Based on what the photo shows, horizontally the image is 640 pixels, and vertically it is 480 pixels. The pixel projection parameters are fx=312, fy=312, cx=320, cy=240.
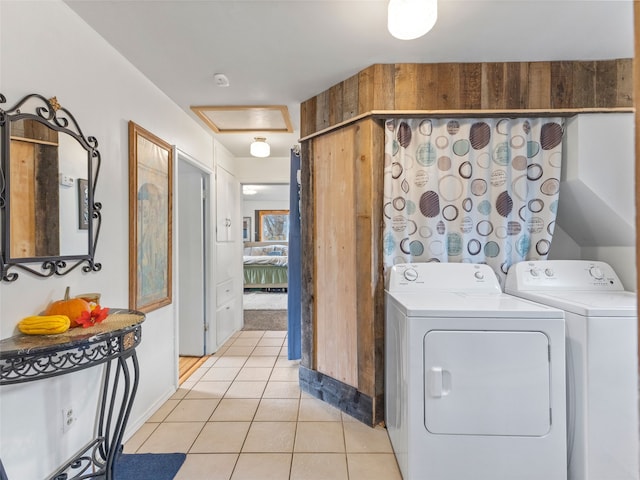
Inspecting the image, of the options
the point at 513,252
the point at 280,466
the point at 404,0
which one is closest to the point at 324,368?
the point at 280,466

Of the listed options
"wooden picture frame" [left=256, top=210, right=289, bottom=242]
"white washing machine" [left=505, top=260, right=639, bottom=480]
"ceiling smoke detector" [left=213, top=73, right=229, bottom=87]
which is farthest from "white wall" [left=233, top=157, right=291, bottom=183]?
"wooden picture frame" [left=256, top=210, right=289, bottom=242]

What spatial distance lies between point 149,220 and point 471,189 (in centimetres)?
215

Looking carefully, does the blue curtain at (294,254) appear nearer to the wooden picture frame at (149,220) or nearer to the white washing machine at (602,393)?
the wooden picture frame at (149,220)

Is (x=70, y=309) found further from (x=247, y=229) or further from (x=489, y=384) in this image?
(x=247, y=229)

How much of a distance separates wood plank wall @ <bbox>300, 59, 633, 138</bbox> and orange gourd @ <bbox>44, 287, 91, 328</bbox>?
1.85 m

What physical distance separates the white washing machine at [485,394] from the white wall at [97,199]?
1.57 meters

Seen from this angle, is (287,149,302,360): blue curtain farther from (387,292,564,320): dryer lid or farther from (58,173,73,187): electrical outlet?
(58,173,73,187): electrical outlet

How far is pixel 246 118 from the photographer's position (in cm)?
267

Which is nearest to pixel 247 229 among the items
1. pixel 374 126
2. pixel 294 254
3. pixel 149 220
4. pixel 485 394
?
pixel 294 254

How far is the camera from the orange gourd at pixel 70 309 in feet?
4.25

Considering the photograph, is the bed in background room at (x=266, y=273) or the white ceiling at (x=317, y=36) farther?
the bed in background room at (x=266, y=273)

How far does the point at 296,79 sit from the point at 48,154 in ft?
4.72

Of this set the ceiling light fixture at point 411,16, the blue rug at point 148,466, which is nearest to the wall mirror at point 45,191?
the blue rug at point 148,466

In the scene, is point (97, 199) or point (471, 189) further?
point (471, 189)
